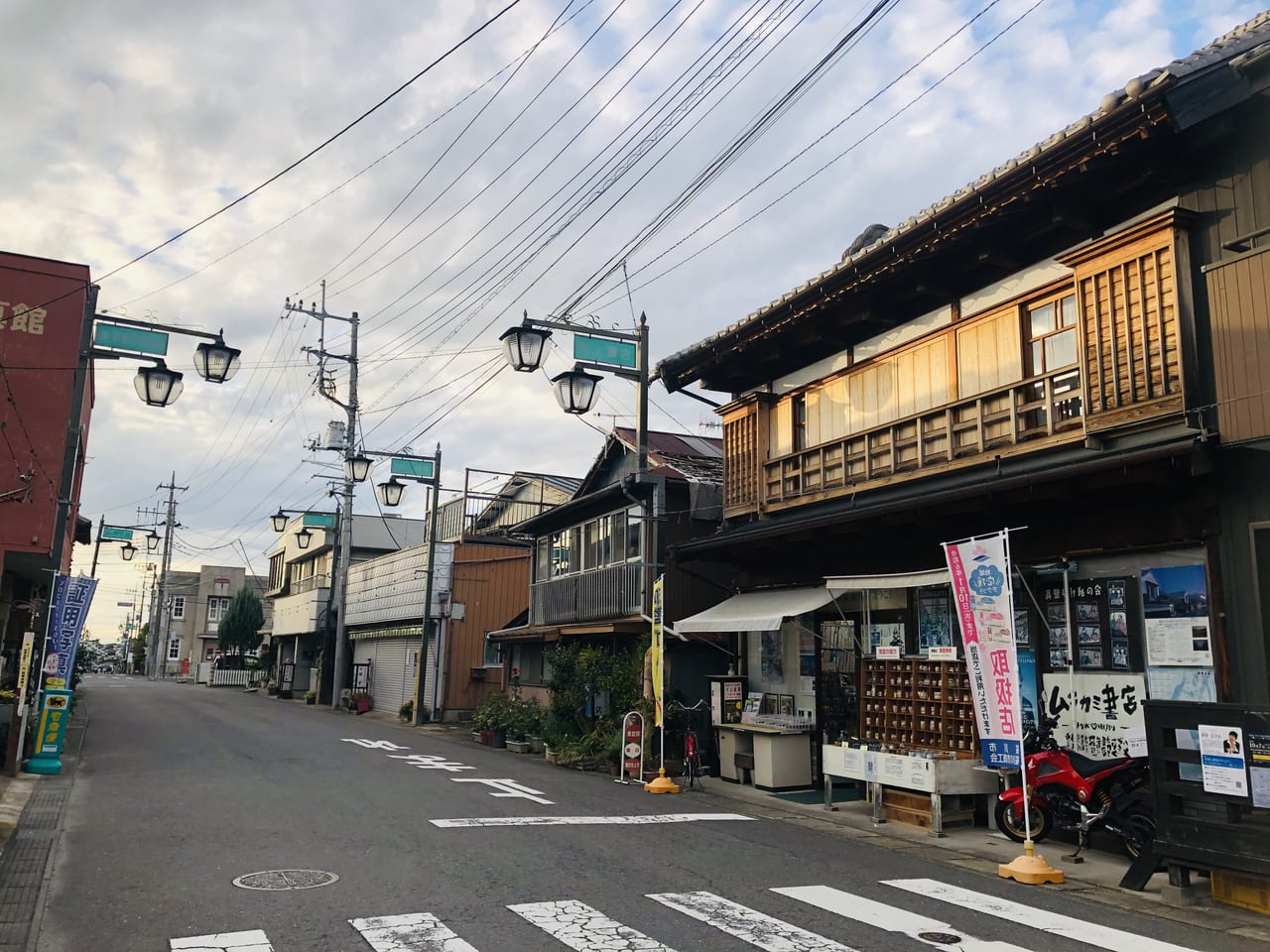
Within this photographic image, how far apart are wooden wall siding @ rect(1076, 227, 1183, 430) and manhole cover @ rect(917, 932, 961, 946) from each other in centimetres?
612

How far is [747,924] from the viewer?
22.9ft

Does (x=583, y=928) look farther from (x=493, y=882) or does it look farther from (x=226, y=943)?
(x=226, y=943)

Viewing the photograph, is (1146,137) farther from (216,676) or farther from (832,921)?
(216,676)

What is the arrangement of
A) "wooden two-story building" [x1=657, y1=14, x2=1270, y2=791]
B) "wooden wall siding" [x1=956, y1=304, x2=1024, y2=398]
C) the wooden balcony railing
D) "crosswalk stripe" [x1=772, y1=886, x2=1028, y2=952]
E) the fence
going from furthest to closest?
"wooden wall siding" [x1=956, y1=304, x2=1024, y2=398] → the wooden balcony railing → "wooden two-story building" [x1=657, y1=14, x2=1270, y2=791] → the fence → "crosswalk stripe" [x1=772, y1=886, x2=1028, y2=952]

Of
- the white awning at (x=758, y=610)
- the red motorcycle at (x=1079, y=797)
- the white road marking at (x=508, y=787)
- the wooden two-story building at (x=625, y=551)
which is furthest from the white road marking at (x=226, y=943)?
the wooden two-story building at (x=625, y=551)

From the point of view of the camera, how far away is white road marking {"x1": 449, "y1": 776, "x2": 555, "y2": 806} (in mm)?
14088

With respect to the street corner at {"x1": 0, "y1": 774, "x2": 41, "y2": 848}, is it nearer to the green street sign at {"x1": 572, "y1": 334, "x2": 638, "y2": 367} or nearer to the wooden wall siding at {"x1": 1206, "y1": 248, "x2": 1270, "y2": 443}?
the green street sign at {"x1": 572, "y1": 334, "x2": 638, "y2": 367}

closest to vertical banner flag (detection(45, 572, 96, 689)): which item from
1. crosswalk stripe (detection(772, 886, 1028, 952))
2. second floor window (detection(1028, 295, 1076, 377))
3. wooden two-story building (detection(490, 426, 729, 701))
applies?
wooden two-story building (detection(490, 426, 729, 701))

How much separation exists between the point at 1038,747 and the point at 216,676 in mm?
61975

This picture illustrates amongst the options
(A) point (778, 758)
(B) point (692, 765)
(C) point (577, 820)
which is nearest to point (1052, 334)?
(A) point (778, 758)

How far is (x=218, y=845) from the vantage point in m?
9.65

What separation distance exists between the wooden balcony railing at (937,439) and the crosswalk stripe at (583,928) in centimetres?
775

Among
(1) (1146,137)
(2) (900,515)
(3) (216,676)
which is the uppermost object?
→ (1) (1146,137)

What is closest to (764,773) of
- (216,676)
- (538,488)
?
(538,488)
